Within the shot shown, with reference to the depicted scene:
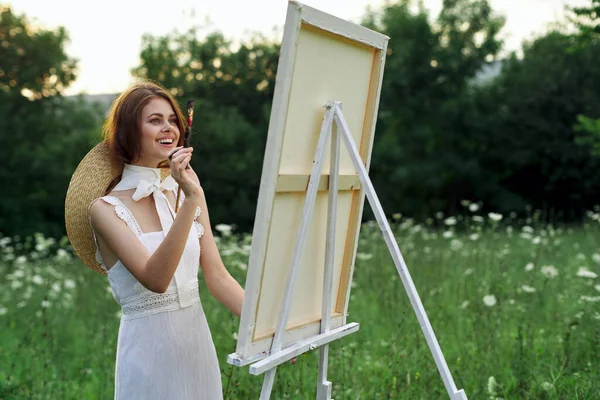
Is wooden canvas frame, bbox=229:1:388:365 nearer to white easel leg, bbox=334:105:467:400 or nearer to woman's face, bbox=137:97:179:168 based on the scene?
white easel leg, bbox=334:105:467:400

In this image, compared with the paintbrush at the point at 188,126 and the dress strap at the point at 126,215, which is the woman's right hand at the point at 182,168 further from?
the dress strap at the point at 126,215

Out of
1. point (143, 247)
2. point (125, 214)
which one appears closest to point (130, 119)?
point (125, 214)

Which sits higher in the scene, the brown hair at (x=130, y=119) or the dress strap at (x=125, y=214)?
the brown hair at (x=130, y=119)

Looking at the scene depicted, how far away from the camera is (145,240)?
202cm

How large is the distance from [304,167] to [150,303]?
2.06 ft

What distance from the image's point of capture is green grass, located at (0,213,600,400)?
3260 millimetres

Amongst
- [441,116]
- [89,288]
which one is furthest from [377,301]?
[441,116]

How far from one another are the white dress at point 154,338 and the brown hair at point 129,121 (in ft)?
0.58

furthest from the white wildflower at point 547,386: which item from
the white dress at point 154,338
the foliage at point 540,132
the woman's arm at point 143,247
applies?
the foliage at point 540,132

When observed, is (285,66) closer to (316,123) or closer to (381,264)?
(316,123)

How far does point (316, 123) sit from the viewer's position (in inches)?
79.2

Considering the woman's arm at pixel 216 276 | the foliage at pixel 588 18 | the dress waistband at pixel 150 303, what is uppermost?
the foliage at pixel 588 18

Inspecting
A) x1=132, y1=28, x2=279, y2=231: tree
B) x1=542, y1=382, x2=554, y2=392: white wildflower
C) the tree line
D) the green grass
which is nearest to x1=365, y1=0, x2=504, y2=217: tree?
the tree line

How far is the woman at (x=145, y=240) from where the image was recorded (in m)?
2.03
